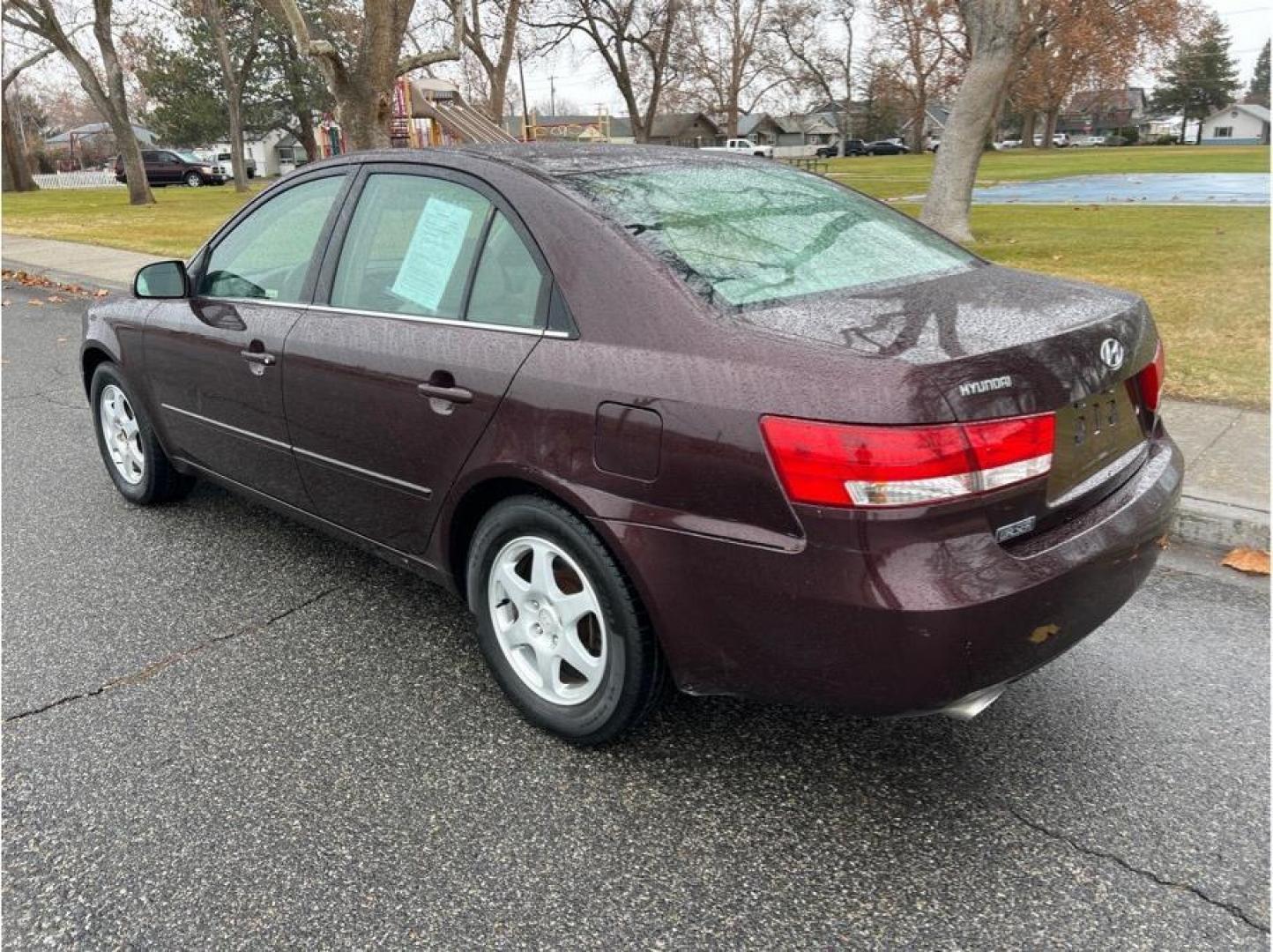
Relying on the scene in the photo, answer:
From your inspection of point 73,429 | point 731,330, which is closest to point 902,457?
point 731,330

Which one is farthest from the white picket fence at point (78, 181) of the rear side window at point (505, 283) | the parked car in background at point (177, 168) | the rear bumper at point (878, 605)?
the rear bumper at point (878, 605)

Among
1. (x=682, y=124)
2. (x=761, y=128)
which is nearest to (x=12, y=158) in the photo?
(x=682, y=124)

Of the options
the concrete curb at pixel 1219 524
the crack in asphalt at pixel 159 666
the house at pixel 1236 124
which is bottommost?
the crack in asphalt at pixel 159 666

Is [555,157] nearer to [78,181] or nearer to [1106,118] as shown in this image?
[78,181]

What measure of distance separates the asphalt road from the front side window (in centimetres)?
119

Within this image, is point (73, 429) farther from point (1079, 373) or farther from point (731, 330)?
point (1079, 373)

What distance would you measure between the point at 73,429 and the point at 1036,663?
230 inches

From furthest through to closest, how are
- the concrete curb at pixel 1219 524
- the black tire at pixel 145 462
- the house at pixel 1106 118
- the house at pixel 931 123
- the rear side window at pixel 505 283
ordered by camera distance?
the house at pixel 1106 118 → the house at pixel 931 123 → the black tire at pixel 145 462 → the concrete curb at pixel 1219 524 → the rear side window at pixel 505 283

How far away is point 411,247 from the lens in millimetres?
3043

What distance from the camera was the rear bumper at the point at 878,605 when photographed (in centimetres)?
201

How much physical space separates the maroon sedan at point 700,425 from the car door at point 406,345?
0.04 ft

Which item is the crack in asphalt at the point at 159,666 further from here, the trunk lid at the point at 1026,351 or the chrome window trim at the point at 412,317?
the trunk lid at the point at 1026,351

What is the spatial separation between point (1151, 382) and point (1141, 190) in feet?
80.6

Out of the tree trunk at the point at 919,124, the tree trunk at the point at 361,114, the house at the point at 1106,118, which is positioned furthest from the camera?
the house at the point at 1106,118
